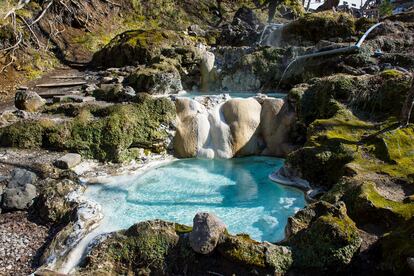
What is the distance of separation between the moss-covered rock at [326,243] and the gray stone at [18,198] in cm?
484

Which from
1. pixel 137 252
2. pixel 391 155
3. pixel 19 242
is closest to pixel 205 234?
pixel 137 252

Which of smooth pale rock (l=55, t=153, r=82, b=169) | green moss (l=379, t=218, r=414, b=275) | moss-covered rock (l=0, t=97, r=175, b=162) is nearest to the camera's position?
green moss (l=379, t=218, r=414, b=275)

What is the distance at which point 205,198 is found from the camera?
7.53m

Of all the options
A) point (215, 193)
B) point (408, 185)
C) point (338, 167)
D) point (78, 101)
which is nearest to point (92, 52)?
point (78, 101)

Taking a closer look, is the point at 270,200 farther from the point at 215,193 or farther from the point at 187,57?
the point at 187,57

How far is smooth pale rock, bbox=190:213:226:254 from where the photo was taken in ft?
15.2

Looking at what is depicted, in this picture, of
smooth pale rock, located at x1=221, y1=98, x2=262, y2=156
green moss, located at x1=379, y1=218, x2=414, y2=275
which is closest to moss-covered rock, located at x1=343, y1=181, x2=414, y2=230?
green moss, located at x1=379, y1=218, x2=414, y2=275

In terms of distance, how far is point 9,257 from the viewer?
546 centimetres

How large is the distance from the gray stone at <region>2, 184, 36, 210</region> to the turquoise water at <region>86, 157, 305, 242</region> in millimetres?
1102

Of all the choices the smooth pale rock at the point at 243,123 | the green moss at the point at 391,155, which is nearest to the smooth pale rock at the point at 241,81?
the smooth pale rock at the point at 243,123

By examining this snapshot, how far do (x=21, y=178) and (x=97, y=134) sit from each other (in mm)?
2221

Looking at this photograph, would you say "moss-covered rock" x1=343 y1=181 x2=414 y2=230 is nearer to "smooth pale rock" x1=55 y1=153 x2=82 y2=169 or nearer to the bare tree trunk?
the bare tree trunk

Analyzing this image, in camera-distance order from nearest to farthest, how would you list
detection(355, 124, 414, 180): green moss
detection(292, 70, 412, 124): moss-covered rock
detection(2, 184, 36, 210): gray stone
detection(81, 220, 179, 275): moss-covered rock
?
detection(81, 220, 179, 275): moss-covered rock → detection(355, 124, 414, 180): green moss → detection(2, 184, 36, 210): gray stone → detection(292, 70, 412, 124): moss-covered rock

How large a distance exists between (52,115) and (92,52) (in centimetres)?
1245
